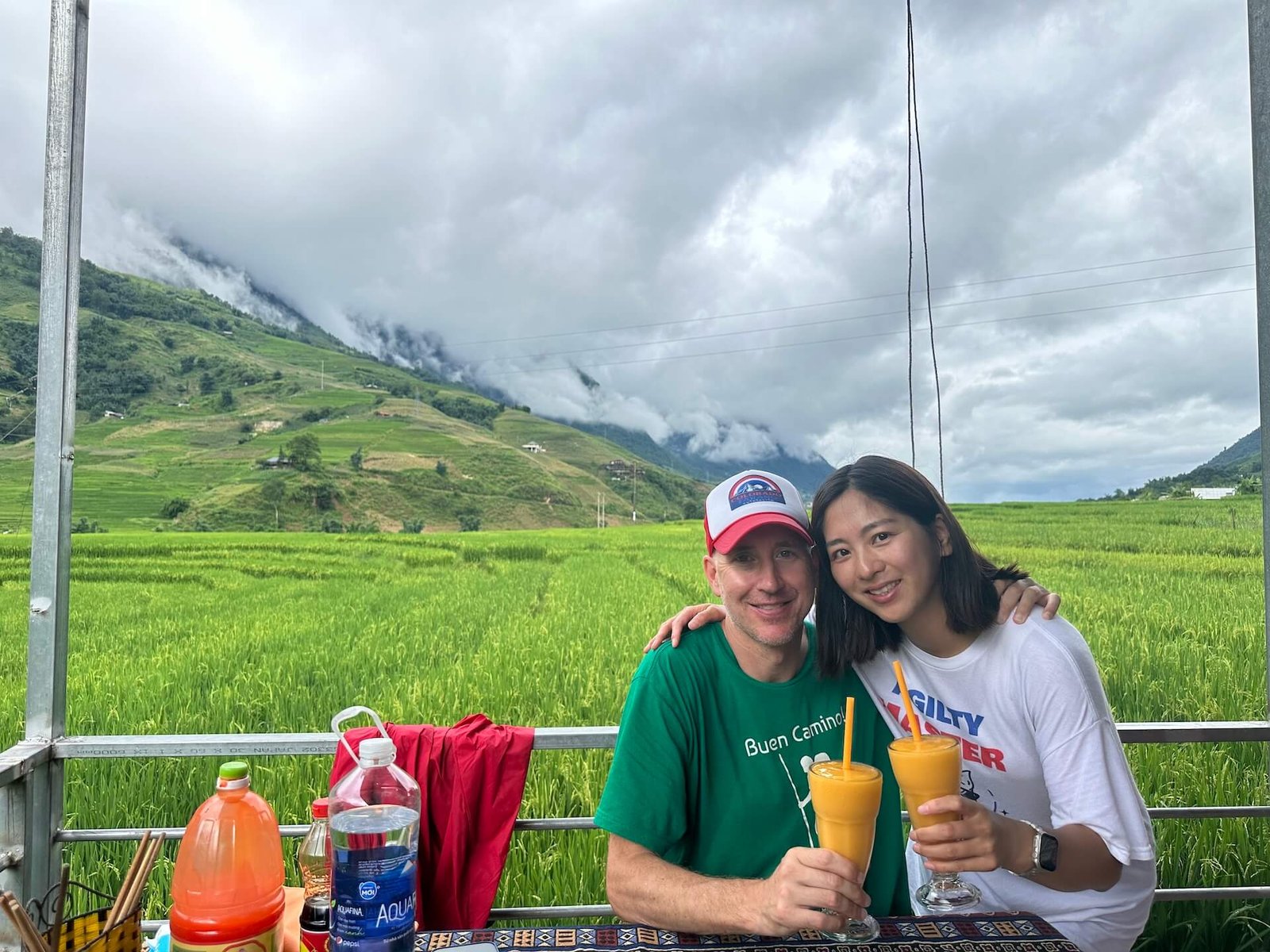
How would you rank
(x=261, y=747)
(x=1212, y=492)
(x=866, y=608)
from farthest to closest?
(x=1212, y=492), (x=261, y=747), (x=866, y=608)

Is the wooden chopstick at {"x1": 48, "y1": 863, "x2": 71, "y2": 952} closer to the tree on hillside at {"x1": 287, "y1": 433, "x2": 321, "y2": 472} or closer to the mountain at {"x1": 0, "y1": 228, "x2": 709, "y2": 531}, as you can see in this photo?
the mountain at {"x1": 0, "y1": 228, "x2": 709, "y2": 531}

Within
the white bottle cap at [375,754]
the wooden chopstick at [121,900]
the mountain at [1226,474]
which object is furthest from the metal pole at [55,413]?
the mountain at [1226,474]

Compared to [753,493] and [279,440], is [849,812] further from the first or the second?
[279,440]

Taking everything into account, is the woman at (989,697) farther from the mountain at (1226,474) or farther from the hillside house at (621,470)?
the hillside house at (621,470)

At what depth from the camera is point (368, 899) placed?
2.82ft

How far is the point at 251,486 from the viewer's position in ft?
24.1

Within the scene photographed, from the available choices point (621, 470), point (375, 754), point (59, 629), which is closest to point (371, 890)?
point (375, 754)

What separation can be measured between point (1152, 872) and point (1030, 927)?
0.32 meters

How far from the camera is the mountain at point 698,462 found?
1485 millimetres

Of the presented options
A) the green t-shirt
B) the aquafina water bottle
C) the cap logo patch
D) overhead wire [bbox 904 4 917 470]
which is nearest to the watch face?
the green t-shirt

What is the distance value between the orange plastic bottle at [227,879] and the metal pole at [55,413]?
45.0 inches

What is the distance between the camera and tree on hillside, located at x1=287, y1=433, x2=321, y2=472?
7.98 meters

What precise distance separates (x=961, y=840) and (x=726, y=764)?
39cm

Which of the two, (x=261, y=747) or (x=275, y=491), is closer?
(x=261, y=747)
